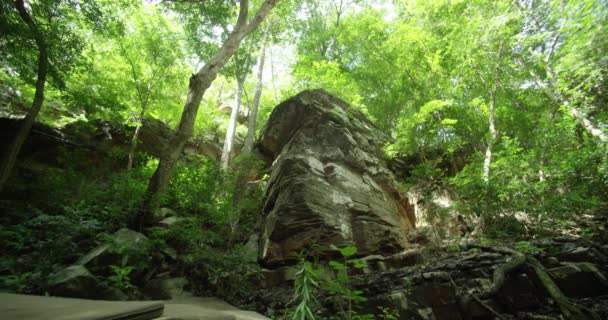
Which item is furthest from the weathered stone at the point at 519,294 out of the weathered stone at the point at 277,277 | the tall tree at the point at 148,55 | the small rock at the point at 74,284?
the tall tree at the point at 148,55

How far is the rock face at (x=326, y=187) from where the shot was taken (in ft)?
19.6

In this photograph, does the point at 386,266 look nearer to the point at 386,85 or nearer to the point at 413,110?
the point at 413,110

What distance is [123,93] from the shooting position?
10.5 meters

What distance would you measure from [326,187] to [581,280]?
4.79m

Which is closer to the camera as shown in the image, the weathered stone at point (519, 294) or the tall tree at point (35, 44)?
the weathered stone at point (519, 294)

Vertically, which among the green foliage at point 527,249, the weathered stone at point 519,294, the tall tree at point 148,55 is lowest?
the weathered stone at point 519,294

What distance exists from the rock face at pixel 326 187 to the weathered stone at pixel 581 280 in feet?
10.5

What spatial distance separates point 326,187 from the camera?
697 cm

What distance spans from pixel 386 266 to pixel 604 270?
339cm

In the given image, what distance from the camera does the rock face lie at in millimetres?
5977

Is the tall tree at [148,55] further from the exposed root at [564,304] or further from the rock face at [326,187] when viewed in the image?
the exposed root at [564,304]

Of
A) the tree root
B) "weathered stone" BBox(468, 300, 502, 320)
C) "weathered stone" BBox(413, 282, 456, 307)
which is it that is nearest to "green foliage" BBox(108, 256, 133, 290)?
"weathered stone" BBox(413, 282, 456, 307)

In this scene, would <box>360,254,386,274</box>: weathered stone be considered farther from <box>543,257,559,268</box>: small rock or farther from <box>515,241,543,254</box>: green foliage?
<box>543,257,559,268</box>: small rock

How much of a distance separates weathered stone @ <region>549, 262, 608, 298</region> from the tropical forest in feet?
0.08
